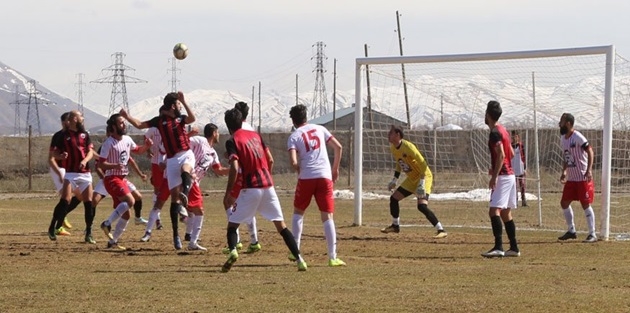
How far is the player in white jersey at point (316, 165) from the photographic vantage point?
50.6 ft

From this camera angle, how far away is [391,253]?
18094 millimetres

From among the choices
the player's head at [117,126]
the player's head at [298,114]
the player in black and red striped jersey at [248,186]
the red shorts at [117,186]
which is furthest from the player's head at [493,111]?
the player's head at [117,126]

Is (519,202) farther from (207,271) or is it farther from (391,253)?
(207,271)

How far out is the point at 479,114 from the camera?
30062 millimetres

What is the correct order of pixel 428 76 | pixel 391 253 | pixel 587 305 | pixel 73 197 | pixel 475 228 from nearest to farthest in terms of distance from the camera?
1. pixel 587 305
2. pixel 391 253
3. pixel 73 197
4. pixel 475 228
5. pixel 428 76

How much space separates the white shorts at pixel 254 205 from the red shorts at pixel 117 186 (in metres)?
4.24

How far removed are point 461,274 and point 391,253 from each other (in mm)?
3491

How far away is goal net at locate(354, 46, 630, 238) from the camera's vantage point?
22625mm

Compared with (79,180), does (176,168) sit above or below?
above

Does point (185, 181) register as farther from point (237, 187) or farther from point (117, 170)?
point (117, 170)

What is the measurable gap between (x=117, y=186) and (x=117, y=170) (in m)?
0.35

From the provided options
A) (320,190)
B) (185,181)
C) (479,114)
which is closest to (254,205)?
(320,190)

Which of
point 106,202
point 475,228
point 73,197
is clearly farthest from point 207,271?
point 106,202

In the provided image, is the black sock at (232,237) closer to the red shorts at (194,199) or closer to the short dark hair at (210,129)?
the red shorts at (194,199)
